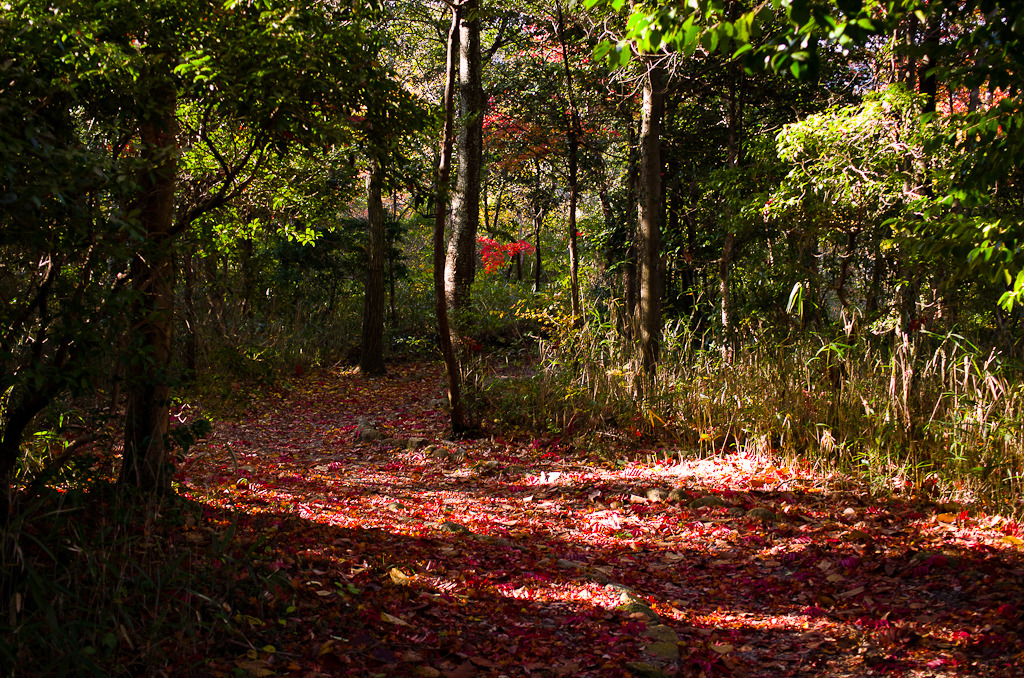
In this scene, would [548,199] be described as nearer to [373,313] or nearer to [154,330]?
[373,313]

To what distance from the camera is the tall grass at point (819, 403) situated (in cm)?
451

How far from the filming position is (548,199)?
13.0 metres

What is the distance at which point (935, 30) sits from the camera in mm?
6398

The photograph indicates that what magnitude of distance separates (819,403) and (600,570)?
8.58ft

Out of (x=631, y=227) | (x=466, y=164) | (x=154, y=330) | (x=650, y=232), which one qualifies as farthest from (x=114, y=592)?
(x=631, y=227)

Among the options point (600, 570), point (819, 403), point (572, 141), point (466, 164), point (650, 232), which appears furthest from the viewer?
point (572, 141)

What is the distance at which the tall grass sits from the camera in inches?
177

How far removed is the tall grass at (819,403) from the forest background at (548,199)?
0.10ft

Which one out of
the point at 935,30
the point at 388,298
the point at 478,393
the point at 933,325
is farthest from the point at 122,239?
the point at 388,298

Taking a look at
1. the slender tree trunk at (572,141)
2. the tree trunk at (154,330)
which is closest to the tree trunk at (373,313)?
the slender tree trunk at (572,141)

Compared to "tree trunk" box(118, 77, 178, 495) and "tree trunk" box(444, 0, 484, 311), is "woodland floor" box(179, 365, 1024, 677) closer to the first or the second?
"tree trunk" box(118, 77, 178, 495)

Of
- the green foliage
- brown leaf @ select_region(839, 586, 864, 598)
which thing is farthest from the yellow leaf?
brown leaf @ select_region(839, 586, 864, 598)

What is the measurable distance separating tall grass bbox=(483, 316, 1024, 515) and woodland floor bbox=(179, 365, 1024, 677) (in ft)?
0.95

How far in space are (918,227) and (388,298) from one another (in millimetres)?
10750
